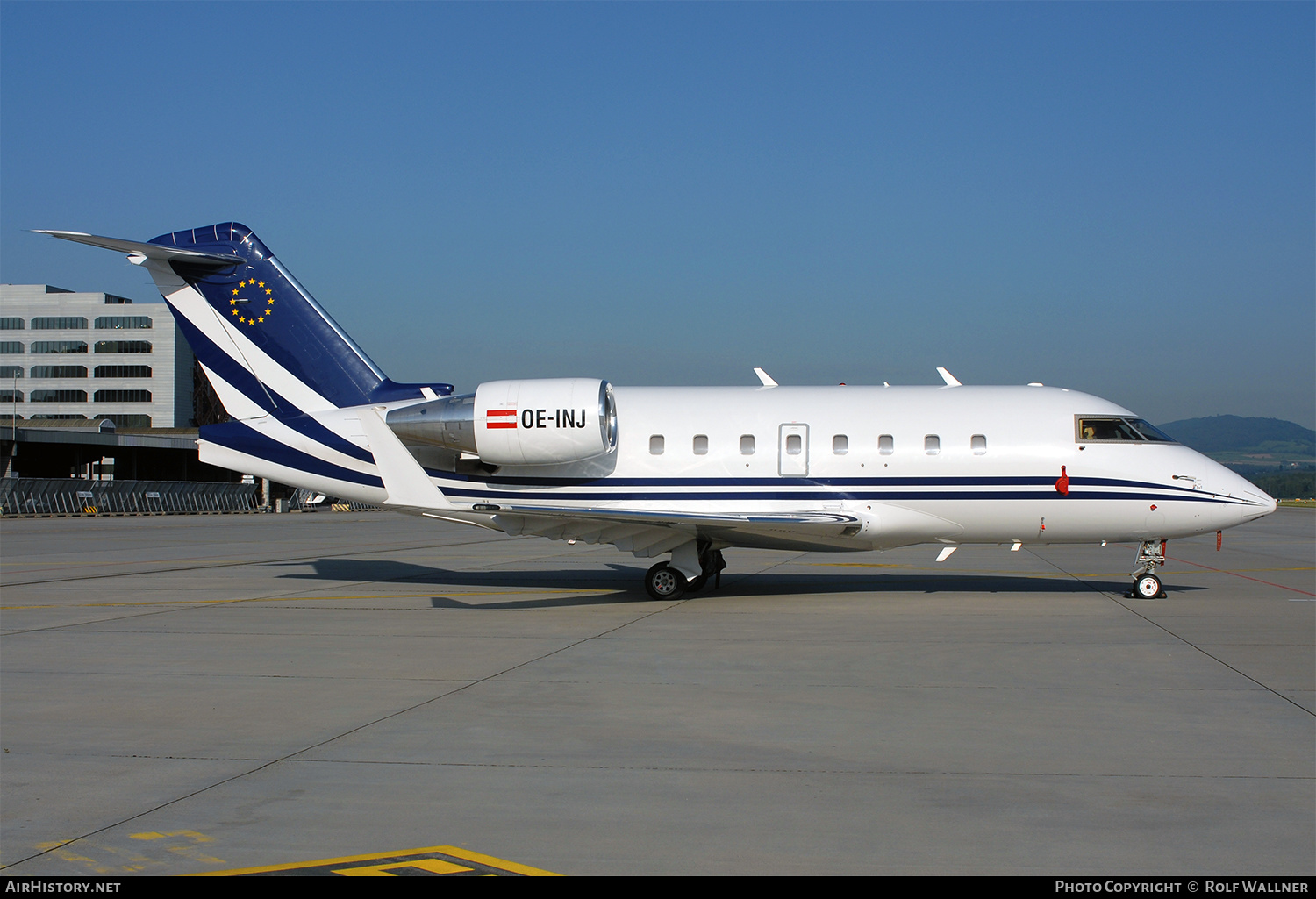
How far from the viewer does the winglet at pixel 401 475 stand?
13.4 meters

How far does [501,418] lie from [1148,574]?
10.4 meters

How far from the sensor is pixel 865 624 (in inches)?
520

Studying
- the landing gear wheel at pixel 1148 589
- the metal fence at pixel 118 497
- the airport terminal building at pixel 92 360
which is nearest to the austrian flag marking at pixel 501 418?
the landing gear wheel at pixel 1148 589

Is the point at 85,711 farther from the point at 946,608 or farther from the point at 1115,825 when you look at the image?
the point at 946,608

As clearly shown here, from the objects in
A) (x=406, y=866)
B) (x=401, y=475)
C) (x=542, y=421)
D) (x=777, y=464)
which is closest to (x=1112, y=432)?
(x=777, y=464)

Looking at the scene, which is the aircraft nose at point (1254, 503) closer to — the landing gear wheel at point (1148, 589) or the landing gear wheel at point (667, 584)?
the landing gear wheel at point (1148, 589)

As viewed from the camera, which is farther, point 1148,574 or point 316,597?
point 316,597

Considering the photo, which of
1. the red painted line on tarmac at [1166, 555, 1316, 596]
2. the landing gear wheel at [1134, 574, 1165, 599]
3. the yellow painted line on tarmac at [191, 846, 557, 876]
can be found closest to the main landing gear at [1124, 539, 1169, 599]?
the landing gear wheel at [1134, 574, 1165, 599]

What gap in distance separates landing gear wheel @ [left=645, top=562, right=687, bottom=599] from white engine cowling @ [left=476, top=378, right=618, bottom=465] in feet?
7.03

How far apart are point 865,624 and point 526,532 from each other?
5.39 meters

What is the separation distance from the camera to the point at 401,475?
13.6m

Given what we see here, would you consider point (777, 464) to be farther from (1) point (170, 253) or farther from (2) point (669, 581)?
(1) point (170, 253)

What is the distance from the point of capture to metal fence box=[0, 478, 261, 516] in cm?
5166
